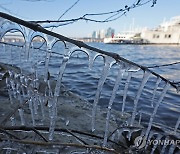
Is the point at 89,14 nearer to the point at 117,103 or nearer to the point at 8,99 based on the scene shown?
the point at 8,99

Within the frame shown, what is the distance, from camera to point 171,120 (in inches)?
198

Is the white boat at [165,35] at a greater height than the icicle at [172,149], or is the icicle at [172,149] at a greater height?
the white boat at [165,35]

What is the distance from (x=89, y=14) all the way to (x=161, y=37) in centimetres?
9083

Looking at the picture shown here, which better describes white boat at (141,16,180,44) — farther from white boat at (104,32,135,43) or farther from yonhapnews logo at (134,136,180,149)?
yonhapnews logo at (134,136,180,149)

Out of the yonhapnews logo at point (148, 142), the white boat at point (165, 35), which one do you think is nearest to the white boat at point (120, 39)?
the white boat at point (165, 35)

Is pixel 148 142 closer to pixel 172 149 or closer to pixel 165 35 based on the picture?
pixel 172 149

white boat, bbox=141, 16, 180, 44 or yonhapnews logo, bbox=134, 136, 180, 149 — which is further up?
white boat, bbox=141, 16, 180, 44

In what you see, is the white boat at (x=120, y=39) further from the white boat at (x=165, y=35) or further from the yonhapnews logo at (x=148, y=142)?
the yonhapnews logo at (x=148, y=142)

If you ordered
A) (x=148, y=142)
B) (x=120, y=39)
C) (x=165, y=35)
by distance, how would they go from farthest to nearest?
1. (x=120, y=39)
2. (x=165, y=35)
3. (x=148, y=142)

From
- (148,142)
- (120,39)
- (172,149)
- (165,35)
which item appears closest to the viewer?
(148,142)

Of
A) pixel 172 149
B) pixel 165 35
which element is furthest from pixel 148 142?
pixel 165 35

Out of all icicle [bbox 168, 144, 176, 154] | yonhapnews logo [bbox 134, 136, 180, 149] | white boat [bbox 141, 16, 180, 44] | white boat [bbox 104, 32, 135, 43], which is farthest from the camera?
white boat [bbox 104, 32, 135, 43]

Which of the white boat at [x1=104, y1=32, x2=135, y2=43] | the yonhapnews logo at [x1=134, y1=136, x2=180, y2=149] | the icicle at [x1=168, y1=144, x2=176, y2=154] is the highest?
the white boat at [x1=104, y1=32, x2=135, y2=43]

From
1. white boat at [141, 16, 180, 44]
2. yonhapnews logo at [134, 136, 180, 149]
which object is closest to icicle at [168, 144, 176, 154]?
yonhapnews logo at [134, 136, 180, 149]
